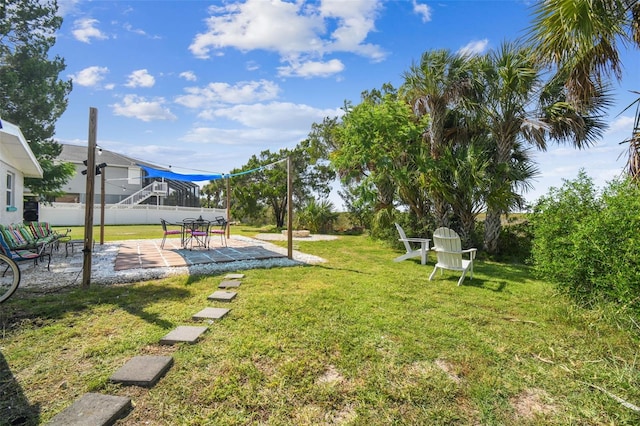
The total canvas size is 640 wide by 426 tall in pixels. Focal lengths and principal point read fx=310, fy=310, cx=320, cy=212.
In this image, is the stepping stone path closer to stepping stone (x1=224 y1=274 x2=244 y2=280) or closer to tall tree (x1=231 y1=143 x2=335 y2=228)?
stepping stone (x1=224 y1=274 x2=244 y2=280)

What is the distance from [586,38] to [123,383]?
6360mm

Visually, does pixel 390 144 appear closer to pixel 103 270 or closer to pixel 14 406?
pixel 103 270

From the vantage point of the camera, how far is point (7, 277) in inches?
203

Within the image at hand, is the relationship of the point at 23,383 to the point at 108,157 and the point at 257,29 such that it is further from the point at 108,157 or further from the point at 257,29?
the point at 108,157

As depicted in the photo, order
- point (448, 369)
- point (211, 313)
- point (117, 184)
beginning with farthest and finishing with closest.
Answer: point (117, 184), point (211, 313), point (448, 369)

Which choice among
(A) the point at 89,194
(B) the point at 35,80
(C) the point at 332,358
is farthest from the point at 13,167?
(C) the point at 332,358

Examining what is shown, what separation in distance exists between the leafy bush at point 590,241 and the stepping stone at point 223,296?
468cm

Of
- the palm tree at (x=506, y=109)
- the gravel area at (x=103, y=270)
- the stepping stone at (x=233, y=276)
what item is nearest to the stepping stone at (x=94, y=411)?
the stepping stone at (x=233, y=276)

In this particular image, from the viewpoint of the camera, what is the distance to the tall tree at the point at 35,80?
41.2 ft

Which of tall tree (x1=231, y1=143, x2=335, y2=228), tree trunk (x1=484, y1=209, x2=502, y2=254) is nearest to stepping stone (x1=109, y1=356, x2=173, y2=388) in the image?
tree trunk (x1=484, y1=209, x2=502, y2=254)

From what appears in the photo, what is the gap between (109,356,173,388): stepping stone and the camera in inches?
93.1

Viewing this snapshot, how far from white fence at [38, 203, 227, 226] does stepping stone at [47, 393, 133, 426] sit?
65.0 ft

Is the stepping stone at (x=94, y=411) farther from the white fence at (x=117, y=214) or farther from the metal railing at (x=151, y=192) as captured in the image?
Result: the metal railing at (x=151, y=192)

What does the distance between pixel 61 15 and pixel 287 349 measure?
1933 centimetres
